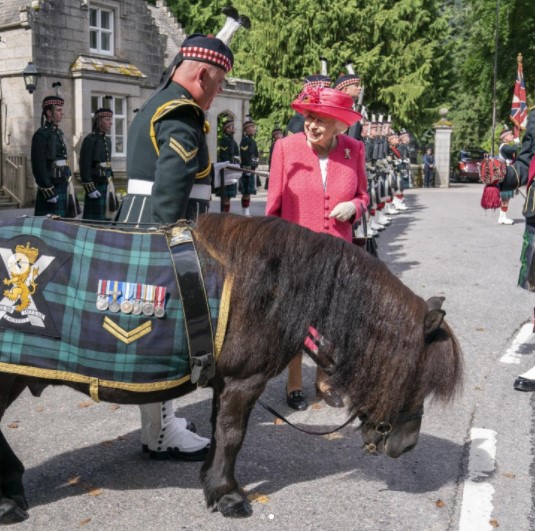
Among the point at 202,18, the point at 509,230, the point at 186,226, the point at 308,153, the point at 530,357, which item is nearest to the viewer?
the point at 186,226

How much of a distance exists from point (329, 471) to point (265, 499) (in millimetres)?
512

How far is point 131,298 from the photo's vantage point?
3033 millimetres

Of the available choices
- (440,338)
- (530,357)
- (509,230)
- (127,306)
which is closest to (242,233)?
(127,306)

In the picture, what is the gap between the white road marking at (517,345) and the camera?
6.23m

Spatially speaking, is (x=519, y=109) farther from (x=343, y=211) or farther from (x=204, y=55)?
(x=204, y=55)

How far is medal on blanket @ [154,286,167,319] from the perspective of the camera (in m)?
3.05

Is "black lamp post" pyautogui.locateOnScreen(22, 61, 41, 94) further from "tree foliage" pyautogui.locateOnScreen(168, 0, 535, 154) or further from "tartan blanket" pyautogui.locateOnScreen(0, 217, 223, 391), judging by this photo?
"tree foliage" pyautogui.locateOnScreen(168, 0, 535, 154)

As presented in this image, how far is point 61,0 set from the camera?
20141 mm

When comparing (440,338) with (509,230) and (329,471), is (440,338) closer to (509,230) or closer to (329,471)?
(329,471)

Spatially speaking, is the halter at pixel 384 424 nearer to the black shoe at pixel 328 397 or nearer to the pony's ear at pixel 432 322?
the pony's ear at pixel 432 322

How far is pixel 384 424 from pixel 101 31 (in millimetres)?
20900

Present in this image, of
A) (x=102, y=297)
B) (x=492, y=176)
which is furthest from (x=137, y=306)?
(x=492, y=176)

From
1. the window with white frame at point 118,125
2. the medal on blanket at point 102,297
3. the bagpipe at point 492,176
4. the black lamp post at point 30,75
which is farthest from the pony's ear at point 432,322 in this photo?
the window with white frame at point 118,125

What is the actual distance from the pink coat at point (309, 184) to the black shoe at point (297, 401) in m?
1.13
